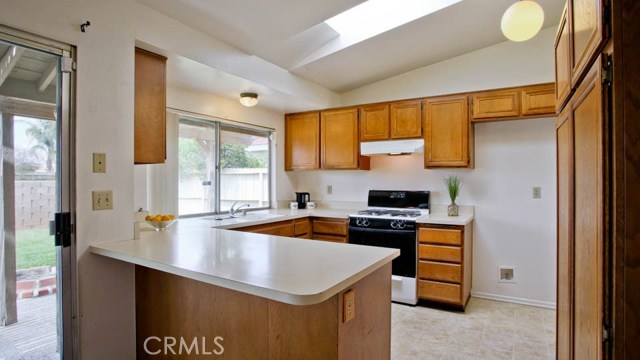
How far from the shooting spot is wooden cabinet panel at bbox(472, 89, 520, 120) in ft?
10.6

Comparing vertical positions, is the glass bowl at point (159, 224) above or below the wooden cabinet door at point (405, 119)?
below

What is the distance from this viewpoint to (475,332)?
2.77 m

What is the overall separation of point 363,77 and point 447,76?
949 millimetres

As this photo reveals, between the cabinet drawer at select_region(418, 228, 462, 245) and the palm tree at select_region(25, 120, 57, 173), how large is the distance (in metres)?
2.96

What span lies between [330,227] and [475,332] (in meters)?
1.78

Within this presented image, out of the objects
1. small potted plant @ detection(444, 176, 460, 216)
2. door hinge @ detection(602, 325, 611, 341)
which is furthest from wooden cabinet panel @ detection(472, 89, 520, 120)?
door hinge @ detection(602, 325, 611, 341)

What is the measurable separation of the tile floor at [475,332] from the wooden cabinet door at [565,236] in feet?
3.00

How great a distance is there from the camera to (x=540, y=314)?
3.15m

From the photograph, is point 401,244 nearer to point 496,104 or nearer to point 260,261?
point 496,104

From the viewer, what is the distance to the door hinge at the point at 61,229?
1.73m

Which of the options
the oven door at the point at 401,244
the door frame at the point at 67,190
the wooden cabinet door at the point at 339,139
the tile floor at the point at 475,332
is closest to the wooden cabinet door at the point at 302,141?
the wooden cabinet door at the point at 339,139

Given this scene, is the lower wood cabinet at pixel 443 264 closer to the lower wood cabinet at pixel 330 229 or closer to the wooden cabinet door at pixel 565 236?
the lower wood cabinet at pixel 330 229

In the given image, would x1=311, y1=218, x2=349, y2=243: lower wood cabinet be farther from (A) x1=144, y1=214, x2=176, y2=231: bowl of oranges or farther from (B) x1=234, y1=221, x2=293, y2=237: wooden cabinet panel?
(A) x1=144, y1=214, x2=176, y2=231: bowl of oranges

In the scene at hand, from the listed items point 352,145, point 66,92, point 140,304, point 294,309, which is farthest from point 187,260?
point 352,145
